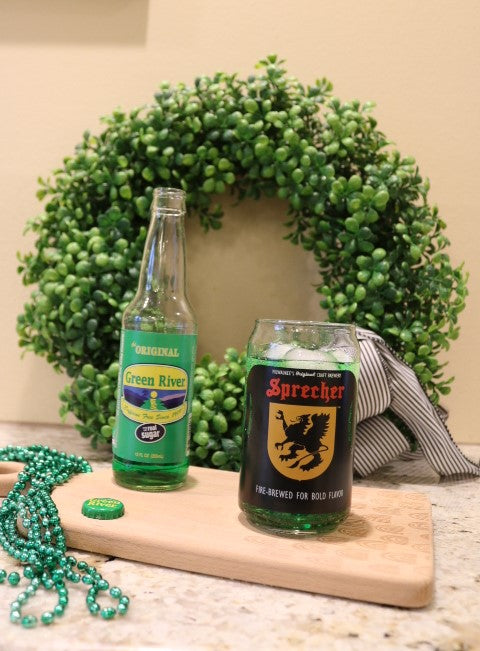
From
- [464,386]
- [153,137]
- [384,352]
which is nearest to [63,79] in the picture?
[153,137]

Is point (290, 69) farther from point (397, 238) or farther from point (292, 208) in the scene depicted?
point (397, 238)

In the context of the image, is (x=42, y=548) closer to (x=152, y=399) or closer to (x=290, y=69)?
(x=152, y=399)

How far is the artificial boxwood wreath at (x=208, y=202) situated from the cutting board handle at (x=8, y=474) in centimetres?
18

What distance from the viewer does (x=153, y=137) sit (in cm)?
97

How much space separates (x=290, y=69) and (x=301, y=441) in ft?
2.55

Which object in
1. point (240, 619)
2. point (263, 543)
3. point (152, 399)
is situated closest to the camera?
point (240, 619)

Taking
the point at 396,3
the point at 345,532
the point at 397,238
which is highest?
the point at 396,3

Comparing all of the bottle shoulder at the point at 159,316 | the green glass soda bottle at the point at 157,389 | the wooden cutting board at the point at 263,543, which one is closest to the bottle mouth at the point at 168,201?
the green glass soda bottle at the point at 157,389

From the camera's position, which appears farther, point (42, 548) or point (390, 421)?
point (390, 421)

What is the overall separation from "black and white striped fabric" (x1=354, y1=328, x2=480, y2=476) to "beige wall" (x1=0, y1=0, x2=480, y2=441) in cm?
23

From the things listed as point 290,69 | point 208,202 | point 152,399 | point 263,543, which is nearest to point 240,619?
point 263,543

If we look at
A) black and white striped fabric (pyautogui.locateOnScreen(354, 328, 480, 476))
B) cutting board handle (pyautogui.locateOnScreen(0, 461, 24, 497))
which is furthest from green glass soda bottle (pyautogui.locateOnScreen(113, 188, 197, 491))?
black and white striped fabric (pyautogui.locateOnScreen(354, 328, 480, 476))

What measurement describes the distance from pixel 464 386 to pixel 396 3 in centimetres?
68

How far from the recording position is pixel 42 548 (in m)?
0.55
